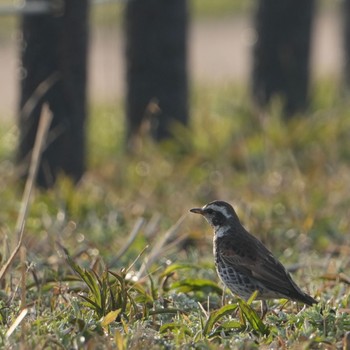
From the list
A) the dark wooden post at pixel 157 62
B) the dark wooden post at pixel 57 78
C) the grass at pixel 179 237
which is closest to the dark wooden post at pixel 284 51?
the grass at pixel 179 237

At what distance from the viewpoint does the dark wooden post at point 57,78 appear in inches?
463

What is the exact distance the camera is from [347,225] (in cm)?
998

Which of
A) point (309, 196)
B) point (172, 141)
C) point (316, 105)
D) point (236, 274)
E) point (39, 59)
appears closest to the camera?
point (236, 274)

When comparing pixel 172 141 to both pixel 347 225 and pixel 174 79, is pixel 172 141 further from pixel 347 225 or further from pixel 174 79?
pixel 347 225

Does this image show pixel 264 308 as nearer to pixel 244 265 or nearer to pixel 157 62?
pixel 244 265

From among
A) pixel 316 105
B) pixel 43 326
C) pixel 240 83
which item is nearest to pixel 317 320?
pixel 43 326

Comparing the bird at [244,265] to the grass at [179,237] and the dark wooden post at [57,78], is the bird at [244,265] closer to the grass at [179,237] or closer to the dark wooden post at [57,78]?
the grass at [179,237]

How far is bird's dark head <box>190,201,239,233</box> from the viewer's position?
772cm

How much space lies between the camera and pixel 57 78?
38.4 ft

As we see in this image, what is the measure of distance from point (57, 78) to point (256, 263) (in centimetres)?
490

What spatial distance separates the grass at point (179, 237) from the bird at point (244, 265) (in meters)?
0.16

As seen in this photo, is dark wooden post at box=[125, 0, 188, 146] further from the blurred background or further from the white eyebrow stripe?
the white eyebrow stripe

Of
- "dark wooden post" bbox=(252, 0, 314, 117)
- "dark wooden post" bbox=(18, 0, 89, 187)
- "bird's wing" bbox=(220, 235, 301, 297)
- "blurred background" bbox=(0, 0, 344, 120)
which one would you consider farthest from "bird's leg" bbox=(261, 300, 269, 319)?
"blurred background" bbox=(0, 0, 344, 120)

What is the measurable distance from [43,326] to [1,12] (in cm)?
675
